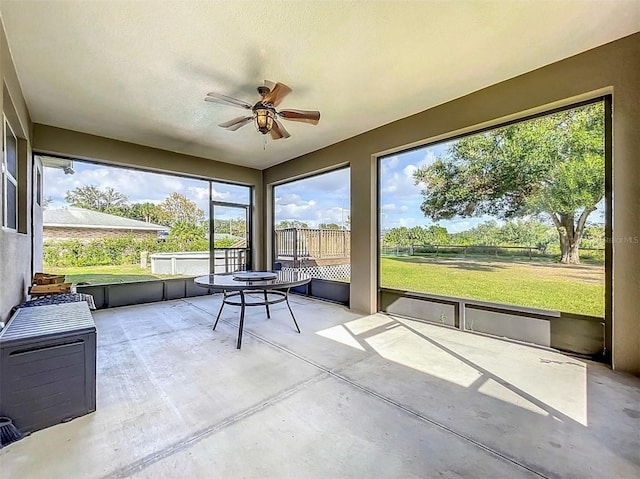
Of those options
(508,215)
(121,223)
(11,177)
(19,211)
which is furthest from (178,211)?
(508,215)

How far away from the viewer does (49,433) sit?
5.78 ft

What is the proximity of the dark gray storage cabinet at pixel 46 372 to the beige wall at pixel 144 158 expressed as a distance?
344cm

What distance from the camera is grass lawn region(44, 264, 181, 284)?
4.67 metres

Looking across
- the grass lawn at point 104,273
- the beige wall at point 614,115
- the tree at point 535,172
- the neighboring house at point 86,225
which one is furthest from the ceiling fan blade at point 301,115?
the grass lawn at point 104,273

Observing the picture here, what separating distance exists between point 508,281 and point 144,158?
19.4 ft

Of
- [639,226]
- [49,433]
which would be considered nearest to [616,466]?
[639,226]

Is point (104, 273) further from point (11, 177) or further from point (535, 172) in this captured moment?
point (535, 172)

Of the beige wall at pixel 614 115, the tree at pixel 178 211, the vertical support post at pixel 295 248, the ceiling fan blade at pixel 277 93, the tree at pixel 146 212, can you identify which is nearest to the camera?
the beige wall at pixel 614 115

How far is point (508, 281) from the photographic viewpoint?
3.42 meters

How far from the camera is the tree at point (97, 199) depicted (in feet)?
15.3

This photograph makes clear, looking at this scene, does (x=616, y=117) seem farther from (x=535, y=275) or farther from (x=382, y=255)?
(x=382, y=255)

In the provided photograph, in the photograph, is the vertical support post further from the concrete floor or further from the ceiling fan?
the ceiling fan

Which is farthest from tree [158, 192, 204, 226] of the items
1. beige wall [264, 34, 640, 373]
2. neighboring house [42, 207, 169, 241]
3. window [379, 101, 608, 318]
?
beige wall [264, 34, 640, 373]

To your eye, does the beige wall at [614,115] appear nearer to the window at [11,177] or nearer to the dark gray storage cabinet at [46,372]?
the dark gray storage cabinet at [46,372]
